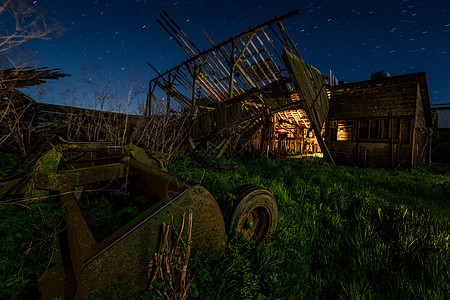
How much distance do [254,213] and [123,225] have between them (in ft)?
5.72

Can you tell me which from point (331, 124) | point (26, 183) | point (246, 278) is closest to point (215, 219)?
point (246, 278)

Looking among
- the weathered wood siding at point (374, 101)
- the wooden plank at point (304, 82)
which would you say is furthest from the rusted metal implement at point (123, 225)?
the weathered wood siding at point (374, 101)

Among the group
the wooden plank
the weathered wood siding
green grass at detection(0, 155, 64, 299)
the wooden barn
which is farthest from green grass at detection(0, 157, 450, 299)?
the weathered wood siding

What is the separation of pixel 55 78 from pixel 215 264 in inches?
217

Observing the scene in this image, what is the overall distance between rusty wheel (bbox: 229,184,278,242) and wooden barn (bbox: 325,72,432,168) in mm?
11142

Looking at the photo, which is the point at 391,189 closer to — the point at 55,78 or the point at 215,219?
the point at 215,219

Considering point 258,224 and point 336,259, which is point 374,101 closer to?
point 336,259

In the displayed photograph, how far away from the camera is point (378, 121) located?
10.5 meters

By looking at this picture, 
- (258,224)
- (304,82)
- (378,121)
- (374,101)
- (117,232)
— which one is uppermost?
(374,101)

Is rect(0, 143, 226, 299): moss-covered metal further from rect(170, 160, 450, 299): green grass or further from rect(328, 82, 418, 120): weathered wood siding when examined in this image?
rect(328, 82, 418, 120): weathered wood siding

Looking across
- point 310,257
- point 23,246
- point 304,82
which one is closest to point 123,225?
point 23,246

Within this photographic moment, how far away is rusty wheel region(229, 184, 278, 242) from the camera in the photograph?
223cm

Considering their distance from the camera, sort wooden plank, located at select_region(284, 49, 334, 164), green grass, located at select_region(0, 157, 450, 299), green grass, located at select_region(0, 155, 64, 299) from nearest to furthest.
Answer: green grass, located at select_region(0, 155, 64, 299)
green grass, located at select_region(0, 157, 450, 299)
wooden plank, located at select_region(284, 49, 334, 164)

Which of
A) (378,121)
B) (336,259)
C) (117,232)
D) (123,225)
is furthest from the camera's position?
(378,121)
